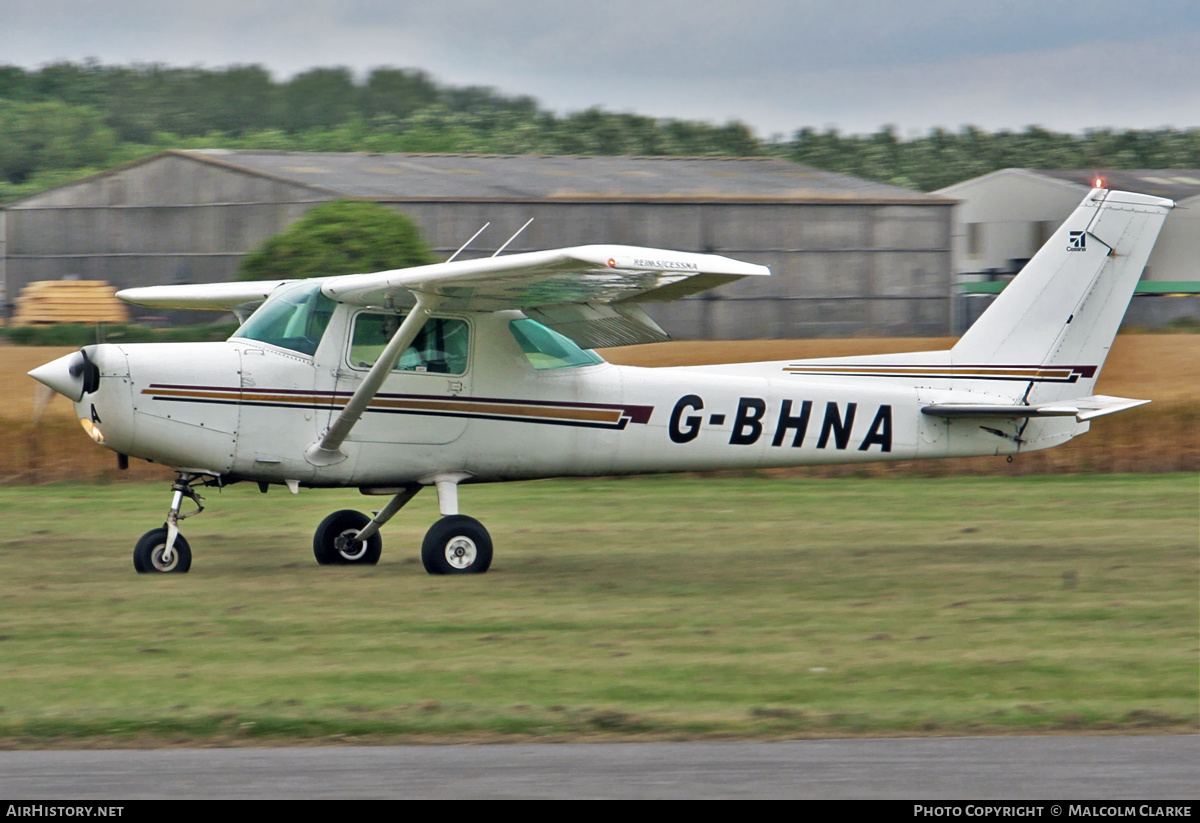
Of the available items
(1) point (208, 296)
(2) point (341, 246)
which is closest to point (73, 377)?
(1) point (208, 296)

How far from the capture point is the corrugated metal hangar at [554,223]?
42.4 metres

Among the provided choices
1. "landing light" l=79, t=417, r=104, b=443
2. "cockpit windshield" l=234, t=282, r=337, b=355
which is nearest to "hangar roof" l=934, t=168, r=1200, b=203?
"cockpit windshield" l=234, t=282, r=337, b=355

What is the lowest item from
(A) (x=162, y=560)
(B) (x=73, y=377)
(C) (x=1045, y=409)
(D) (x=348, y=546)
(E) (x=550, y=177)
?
(D) (x=348, y=546)

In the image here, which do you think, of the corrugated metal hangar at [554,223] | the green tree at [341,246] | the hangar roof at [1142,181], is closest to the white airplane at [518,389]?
the green tree at [341,246]

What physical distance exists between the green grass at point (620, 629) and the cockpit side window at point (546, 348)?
1.70 m

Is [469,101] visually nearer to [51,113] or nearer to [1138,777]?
[51,113]

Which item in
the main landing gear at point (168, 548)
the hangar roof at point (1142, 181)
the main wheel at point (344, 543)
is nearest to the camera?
the main landing gear at point (168, 548)

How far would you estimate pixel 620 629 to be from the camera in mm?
9125

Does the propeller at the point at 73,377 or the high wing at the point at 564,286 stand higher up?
the high wing at the point at 564,286

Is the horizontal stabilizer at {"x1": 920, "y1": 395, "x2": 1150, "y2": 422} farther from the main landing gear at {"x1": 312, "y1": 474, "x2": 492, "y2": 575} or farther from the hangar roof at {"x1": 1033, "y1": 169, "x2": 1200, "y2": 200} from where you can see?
the hangar roof at {"x1": 1033, "y1": 169, "x2": 1200, "y2": 200}

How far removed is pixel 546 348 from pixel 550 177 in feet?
117

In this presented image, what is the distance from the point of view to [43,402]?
12.4 metres

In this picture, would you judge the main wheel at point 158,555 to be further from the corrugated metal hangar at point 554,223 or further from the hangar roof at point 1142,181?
the hangar roof at point 1142,181

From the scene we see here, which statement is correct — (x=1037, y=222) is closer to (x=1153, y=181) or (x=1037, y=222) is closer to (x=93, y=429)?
(x=1153, y=181)
